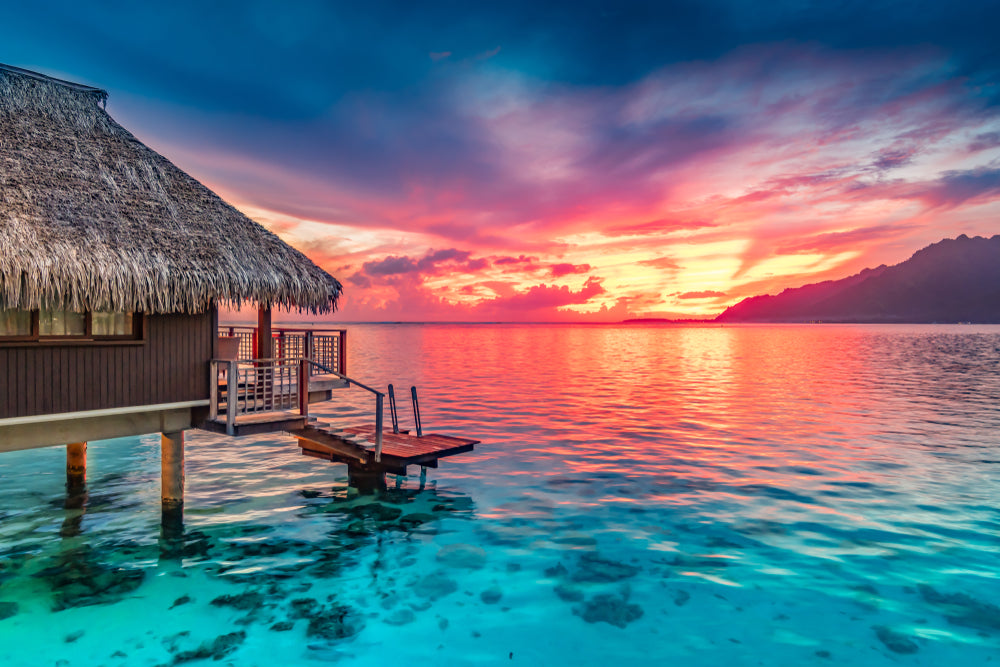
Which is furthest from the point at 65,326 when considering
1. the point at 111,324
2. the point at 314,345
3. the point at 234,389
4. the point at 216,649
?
the point at 216,649

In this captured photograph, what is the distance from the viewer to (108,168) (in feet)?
38.8

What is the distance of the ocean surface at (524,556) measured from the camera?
795 cm

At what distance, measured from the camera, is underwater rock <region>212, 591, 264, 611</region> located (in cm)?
880

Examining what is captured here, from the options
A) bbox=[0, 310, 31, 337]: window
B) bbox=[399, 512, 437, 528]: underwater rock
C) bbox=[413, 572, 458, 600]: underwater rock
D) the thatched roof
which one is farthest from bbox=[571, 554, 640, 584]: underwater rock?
bbox=[0, 310, 31, 337]: window

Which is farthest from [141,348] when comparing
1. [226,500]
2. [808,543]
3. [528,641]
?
[808,543]

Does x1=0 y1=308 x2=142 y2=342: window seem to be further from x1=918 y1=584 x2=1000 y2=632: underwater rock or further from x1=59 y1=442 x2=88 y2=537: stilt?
x1=918 y1=584 x2=1000 y2=632: underwater rock

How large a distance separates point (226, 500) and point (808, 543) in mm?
13025

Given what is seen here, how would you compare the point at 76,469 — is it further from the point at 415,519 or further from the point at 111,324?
the point at 415,519

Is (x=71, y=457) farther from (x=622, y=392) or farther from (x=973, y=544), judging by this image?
(x=622, y=392)

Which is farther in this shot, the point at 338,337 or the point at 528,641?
the point at 338,337

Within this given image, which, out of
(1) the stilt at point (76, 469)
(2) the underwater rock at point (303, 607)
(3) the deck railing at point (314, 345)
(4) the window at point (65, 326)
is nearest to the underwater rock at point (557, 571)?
(2) the underwater rock at point (303, 607)

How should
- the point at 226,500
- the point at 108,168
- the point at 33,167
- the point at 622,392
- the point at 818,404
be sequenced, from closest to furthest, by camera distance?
the point at 33,167
the point at 108,168
the point at 226,500
the point at 818,404
the point at 622,392

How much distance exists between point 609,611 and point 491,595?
1908mm

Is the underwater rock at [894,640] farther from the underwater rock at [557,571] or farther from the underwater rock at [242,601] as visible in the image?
the underwater rock at [242,601]
